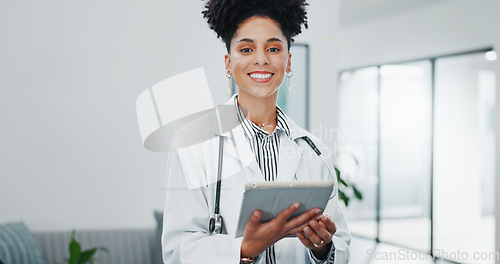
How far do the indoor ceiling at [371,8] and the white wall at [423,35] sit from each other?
0.22 ft

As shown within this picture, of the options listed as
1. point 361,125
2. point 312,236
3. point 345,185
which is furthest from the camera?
point 361,125

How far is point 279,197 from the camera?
885mm

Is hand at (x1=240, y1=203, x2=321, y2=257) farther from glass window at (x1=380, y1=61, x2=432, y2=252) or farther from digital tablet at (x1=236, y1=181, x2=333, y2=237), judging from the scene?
glass window at (x1=380, y1=61, x2=432, y2=252)

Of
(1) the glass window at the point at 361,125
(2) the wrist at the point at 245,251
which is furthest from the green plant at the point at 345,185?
(2) the wrist at the point at 245,251

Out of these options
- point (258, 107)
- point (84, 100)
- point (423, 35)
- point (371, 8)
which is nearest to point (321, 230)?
point (258, 107)

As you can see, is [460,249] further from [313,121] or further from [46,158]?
[46,158]

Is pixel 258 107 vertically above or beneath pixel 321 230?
above

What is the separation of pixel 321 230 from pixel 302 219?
0.07m

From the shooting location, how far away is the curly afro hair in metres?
1.15

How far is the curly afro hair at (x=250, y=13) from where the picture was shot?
1146mm

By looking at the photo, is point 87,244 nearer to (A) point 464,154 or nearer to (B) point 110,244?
(B) point 110,244

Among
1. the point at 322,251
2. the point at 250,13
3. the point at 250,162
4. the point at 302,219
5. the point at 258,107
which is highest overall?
the point at 250,13

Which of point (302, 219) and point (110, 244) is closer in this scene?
point (302, 219)

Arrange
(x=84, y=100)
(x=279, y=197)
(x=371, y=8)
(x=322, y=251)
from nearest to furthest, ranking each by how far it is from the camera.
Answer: (x=279, y=197) < (x=322, y=251) < (x=84, y=100) < (x=371, y=8)
